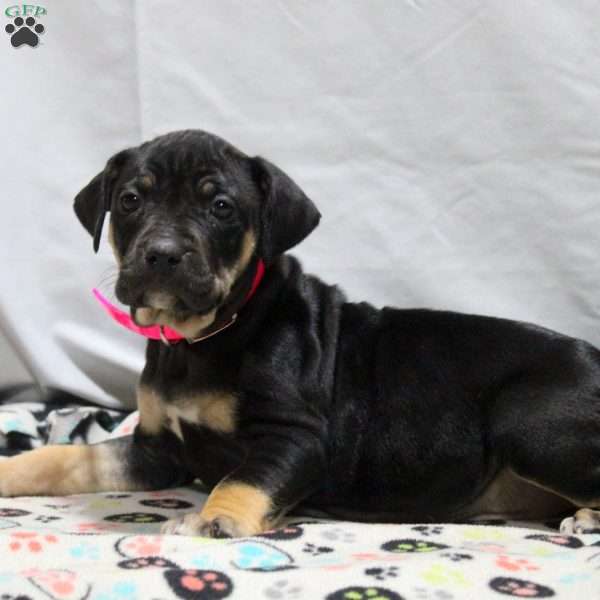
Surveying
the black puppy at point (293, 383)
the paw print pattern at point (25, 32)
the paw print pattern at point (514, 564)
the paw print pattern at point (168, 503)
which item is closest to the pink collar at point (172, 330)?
the black puppy at point (293, 383)

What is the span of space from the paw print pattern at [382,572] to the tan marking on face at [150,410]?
1123 mm

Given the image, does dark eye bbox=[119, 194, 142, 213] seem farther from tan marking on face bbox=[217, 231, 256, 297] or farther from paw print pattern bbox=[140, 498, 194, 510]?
paw print pattern bbox=[140, 498, 194, 510]

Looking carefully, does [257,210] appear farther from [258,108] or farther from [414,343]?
[258,108]

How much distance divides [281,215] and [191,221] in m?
0.29

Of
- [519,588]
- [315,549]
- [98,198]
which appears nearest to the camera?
[519,588]

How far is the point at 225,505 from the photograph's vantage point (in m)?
2.69

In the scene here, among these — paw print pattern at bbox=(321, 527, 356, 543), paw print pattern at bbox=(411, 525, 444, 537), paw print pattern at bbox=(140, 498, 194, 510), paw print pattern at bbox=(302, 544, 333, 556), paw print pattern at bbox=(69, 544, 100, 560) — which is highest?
paw print pattern at bbox=(69, 544, 100, 560)

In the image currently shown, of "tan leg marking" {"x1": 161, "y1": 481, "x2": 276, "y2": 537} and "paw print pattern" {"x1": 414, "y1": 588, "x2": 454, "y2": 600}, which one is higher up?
"paw print pattern" {"x1": 414, "y1": 588, "x2": 454, "y2": 600}

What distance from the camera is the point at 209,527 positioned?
2.60 meters

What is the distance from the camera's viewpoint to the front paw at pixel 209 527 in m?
2.59

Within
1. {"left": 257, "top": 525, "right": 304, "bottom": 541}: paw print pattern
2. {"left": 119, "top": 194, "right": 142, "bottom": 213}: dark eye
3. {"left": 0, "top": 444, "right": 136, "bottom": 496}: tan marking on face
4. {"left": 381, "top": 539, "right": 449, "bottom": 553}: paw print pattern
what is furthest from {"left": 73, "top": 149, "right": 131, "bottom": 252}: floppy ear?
{"left": 381, "top": 539, "right": 449, "bottom": 553}: paw print pattern

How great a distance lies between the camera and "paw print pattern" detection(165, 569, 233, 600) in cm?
202

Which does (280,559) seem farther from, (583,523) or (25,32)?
(25,32)

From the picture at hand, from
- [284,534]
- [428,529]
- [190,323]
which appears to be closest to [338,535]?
[284,534]
